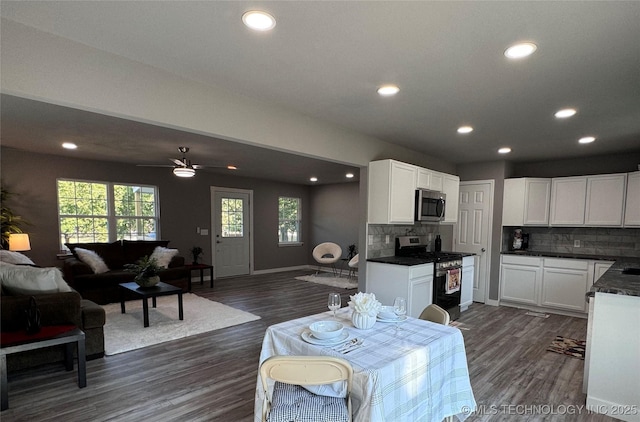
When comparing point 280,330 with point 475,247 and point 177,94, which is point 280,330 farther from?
point 475,247

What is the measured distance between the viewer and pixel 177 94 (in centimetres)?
240

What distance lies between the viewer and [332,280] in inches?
297

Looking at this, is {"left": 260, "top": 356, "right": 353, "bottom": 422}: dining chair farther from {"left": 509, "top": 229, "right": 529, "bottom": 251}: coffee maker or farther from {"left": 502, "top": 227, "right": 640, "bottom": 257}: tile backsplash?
{"left": 509, "top": 229, "right": 529, "bottom": 251}: coffee maker

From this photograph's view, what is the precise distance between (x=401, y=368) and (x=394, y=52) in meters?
1.85

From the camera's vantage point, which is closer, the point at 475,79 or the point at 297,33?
the point at 297,33

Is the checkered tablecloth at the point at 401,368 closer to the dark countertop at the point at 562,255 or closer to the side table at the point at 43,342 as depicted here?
the side table at the point at 43,342

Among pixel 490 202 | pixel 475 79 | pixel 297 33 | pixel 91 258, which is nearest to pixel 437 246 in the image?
pixel 490 202

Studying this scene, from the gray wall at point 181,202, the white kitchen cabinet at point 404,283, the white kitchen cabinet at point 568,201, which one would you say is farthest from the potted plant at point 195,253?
the white kitchen cabinet at point 568,201

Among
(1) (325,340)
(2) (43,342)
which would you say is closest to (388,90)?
(1) (325,340)

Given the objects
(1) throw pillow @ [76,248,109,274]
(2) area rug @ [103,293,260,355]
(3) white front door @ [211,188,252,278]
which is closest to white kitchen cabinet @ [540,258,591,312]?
(2) area rug @ [103,293,260,355]

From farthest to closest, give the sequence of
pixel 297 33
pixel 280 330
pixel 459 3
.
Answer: pixel 280 330
pixel 297 33
pixel 459 3

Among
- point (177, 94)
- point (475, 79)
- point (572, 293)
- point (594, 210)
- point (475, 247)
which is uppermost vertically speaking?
point (475, 79)

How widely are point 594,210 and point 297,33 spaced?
5379mm

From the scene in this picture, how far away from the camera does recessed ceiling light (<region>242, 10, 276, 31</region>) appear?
1.64 meters
